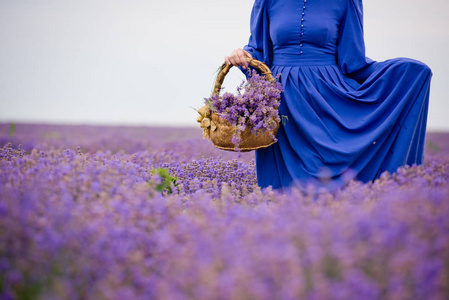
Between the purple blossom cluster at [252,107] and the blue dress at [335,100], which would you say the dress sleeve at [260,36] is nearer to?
the blue dress at [335,100]

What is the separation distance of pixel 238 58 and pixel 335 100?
0.86 metres

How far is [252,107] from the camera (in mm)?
2828

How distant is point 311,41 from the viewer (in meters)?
3.19

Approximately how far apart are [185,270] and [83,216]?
1.98ft

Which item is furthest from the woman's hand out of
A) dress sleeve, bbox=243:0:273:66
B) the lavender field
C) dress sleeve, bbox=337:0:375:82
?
the lavender field

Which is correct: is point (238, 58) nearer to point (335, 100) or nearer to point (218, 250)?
point (335, 100)

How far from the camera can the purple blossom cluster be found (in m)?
2.77

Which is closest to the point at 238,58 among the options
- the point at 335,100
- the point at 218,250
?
the point at 335,100

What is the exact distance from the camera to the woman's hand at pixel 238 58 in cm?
305

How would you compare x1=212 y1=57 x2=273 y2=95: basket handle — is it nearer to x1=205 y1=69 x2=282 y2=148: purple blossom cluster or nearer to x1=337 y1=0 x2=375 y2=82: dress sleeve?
x1=205 y1=69 x2=282 y2=148: purple blossom cluster

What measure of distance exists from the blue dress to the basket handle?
27cm

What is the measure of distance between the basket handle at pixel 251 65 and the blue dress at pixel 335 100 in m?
0.27

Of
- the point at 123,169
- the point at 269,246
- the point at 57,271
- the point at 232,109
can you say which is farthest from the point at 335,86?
the point at 57,271

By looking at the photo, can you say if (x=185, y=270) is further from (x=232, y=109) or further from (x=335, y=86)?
(x=335, y=86)
